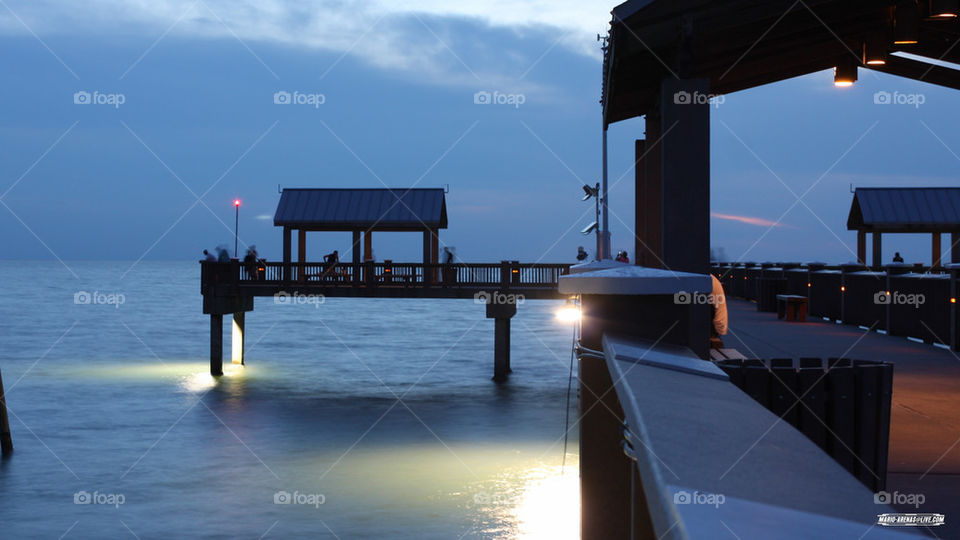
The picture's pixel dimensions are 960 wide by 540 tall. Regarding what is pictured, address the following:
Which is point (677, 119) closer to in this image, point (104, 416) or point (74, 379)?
point (104, 416)

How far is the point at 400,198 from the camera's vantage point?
47125 mm

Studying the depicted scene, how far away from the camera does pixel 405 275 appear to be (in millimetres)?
39250

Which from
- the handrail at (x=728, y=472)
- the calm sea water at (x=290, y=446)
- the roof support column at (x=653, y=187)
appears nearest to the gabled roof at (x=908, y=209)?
the calm sea water at (x=290, y=446)

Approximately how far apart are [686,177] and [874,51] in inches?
192

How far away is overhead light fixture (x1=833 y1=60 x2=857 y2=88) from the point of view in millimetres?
18609

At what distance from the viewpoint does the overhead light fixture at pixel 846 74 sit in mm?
18609

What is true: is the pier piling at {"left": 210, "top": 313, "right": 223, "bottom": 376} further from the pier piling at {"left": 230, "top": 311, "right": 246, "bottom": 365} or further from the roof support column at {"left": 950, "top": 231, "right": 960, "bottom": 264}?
the roof support column at {"left": 950, "top": 231, "right": 960, "bottom": 264}

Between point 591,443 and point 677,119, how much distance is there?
916 centimetres
